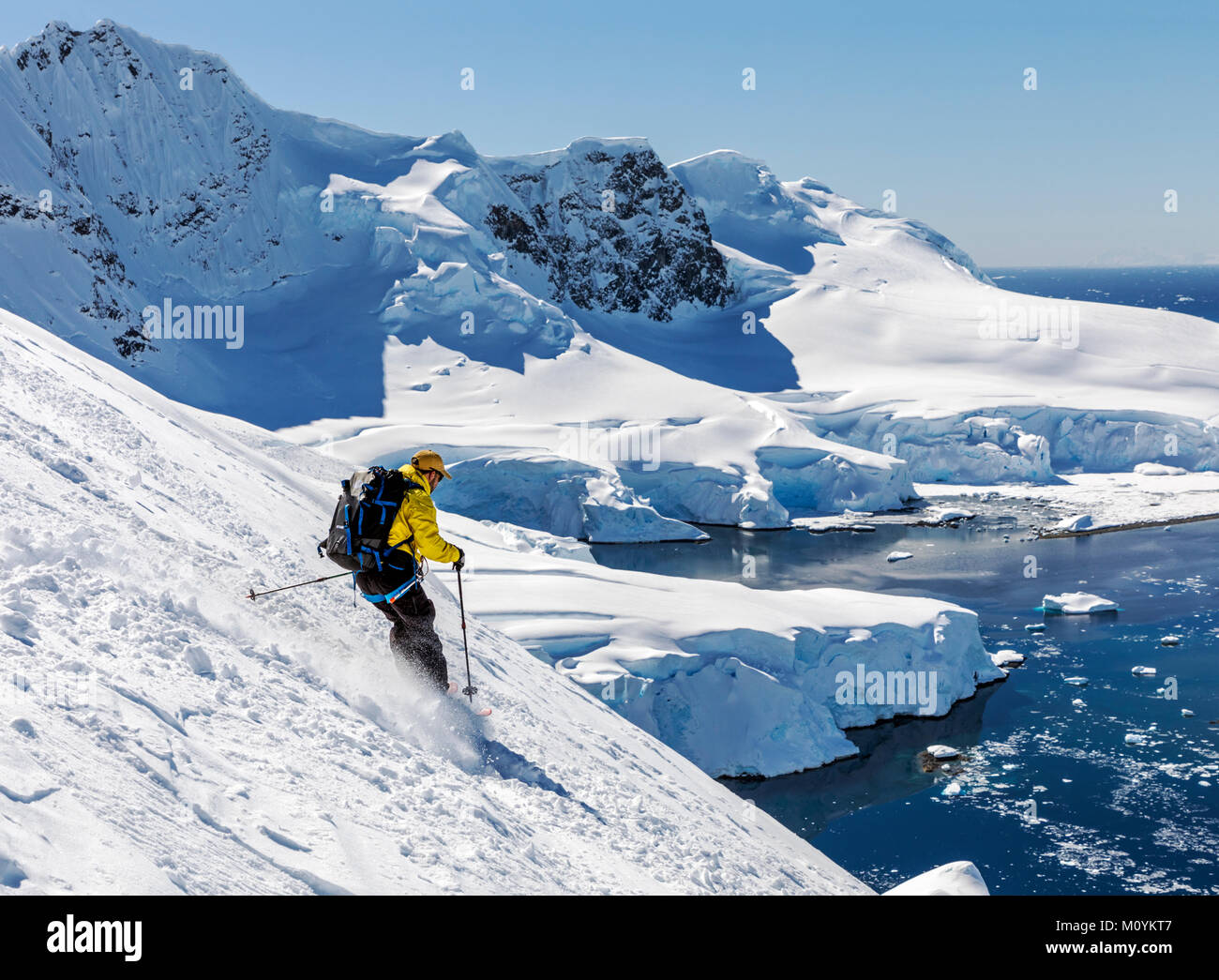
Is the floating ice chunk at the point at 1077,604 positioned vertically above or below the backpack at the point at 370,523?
below

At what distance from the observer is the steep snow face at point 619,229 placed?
190ft

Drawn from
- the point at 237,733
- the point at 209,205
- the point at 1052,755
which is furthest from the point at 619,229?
the point at 237,733

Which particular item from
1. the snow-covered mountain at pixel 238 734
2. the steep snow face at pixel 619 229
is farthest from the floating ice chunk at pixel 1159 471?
the snow-covered mountain at pixel 238 734

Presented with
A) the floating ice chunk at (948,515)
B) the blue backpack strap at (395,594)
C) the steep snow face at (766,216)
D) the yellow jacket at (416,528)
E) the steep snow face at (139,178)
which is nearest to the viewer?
the yellow jacket at (416,528)

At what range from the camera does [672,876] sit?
5.20 meters

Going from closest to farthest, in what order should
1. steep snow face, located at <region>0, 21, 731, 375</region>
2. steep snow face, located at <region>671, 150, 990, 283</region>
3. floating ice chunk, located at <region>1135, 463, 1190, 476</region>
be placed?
steep snow face, located at <region>0, 21, 731, 375</region> → floating ice chunk, located at <region>1135, 463, 1190, 476</region> → steep snow face, located at <region>671, 150, 990, 283</region>

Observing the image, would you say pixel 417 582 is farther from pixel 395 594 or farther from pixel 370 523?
pixel 370 523

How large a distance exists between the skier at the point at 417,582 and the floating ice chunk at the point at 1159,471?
40.5 metres

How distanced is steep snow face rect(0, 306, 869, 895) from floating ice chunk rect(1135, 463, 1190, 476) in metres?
37.6

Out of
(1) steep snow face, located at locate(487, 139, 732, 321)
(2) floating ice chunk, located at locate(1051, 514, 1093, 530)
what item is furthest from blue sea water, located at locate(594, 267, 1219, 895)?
(1) steep snow face, located at locate(487, 139, 732, 321)

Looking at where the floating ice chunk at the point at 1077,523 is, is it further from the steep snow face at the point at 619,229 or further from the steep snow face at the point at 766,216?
the steep snow face at the point at 766,216

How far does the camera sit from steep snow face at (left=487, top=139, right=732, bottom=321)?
58062 millimetres

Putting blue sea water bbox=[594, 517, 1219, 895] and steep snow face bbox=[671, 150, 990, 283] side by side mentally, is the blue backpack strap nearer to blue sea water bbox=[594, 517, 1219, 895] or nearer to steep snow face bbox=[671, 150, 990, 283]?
blue sea water bbox=[594, 517, 1219, 895]

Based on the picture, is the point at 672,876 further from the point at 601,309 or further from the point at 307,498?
the point at 601,309
